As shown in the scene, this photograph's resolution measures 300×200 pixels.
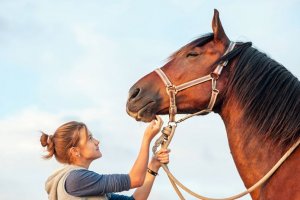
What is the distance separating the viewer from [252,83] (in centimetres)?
596

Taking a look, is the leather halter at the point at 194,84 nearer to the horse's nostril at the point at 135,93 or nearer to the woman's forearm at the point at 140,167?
the horse's nostril at the point at 135,93

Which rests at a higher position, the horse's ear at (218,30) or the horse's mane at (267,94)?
the horse's ear at (218,30)

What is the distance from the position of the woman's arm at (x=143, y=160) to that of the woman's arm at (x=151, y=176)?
240 mm

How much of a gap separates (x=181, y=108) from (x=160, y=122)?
28 centimetres

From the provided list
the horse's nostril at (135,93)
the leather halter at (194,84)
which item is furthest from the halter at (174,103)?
the horse's nostril at (135,93)

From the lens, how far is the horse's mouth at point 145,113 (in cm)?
628

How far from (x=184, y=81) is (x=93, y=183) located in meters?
1.47

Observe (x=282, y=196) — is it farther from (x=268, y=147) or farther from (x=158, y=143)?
(x=158, y=143)

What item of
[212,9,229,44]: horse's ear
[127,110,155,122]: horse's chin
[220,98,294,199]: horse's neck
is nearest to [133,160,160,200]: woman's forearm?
[127,110,155,122]: horse's chin

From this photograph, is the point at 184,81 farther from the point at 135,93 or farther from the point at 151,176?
the point at 151,176

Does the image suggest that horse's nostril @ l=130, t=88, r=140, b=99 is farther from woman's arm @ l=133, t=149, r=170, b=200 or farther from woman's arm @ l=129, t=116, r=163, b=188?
woman's arm @ l=133, t=149, r=170, b=200

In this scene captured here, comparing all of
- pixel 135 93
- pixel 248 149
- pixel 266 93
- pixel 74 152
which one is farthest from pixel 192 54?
pixel 74 152

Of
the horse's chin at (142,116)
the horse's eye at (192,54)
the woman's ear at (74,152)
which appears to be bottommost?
the woman's ear at (74,152)

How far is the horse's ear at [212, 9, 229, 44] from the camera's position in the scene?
630 cm
